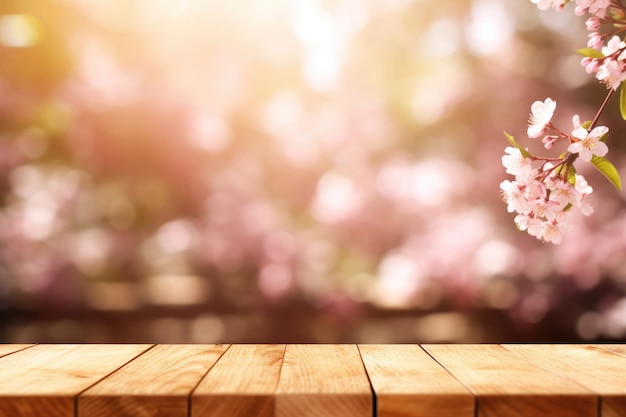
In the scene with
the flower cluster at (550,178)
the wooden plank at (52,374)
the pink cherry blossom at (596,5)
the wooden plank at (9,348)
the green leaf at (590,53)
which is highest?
the pink cherry blossom at (596,5)

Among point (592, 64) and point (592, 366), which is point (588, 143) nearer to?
point (592, 64)

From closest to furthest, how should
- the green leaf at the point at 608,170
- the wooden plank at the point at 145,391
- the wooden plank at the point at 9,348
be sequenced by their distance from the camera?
the wooden plank at the point at 145,391 < the green leaf at the point at 608,170 < the wooden plank at the point at 9,348

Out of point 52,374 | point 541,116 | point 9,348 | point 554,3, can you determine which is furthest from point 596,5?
point 9,348

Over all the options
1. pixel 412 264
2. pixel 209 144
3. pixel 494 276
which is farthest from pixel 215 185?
pixel 494 276

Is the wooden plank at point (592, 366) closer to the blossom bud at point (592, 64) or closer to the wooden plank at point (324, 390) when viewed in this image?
the wooden plank at point (324, 390)

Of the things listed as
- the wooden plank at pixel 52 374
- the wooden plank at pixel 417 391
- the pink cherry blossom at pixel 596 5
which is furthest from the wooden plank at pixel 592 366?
the wooden plank at pixel 52 374

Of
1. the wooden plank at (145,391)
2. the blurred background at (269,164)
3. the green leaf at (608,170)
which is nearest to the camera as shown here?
the wooden plank at (145,391)

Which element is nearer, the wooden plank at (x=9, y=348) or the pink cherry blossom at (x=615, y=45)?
the pink cherry blossom at (x=615, y=45)

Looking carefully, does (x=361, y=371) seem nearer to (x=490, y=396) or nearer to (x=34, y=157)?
(x=490, y=396)
